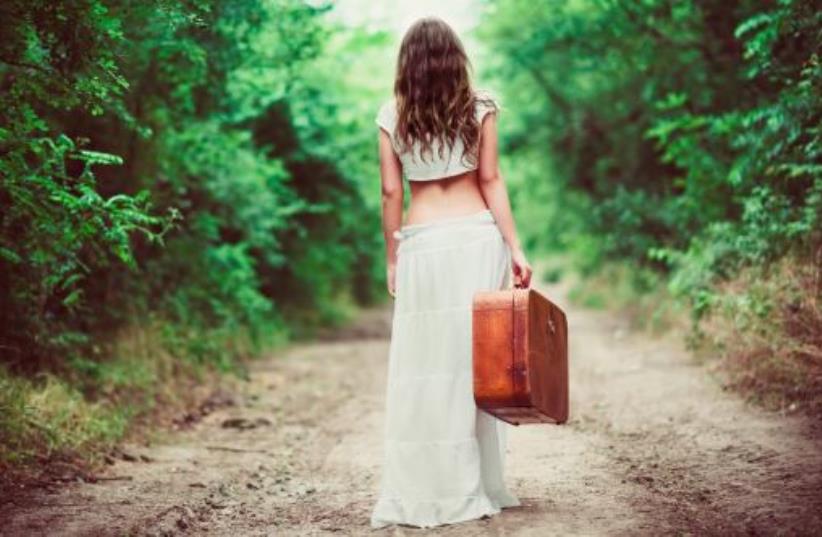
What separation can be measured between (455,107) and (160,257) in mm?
6069

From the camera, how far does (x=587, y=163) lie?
1798 cm

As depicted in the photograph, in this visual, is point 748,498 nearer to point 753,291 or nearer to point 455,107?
point 455,107

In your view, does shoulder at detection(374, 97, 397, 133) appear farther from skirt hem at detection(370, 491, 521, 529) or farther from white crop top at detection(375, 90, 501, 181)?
skirt hem at detection(370, 491, 521, 529)

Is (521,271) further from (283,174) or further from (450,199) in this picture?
(283,174)

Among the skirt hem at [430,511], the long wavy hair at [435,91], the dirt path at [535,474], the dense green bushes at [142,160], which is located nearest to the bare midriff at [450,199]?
the long wavy hair at [435,91]

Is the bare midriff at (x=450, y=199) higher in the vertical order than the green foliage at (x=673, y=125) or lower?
lower

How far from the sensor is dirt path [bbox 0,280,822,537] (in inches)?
179

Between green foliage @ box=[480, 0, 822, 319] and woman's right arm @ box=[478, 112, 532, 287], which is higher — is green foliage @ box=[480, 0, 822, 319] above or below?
above

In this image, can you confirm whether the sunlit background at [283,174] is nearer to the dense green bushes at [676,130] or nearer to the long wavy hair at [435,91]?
the dense green bushes at [676,130]

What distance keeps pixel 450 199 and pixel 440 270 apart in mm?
348

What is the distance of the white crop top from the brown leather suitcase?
2.18 feet

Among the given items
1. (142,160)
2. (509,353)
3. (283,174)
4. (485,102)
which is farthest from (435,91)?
(283,174)

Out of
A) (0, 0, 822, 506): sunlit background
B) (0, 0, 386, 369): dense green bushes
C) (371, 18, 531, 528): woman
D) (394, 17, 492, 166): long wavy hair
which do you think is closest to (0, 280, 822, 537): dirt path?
(371, 18, 531, 528): woman

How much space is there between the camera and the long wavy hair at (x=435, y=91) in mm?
4586
